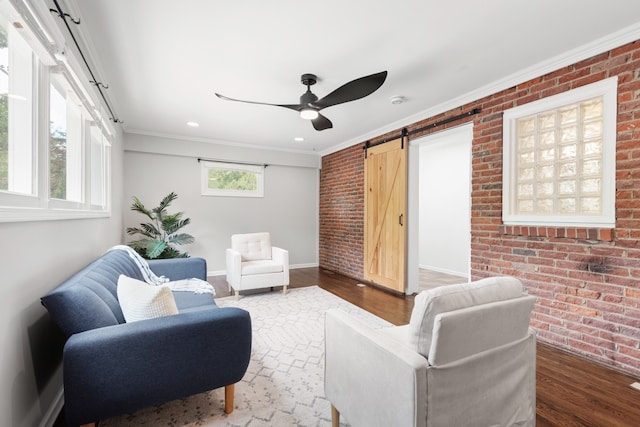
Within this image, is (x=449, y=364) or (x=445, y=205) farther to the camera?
(x=445, y=205)

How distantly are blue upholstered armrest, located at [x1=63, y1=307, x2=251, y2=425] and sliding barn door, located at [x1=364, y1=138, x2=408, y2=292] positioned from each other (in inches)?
114

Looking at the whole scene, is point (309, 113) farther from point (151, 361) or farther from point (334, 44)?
point (151, 361)

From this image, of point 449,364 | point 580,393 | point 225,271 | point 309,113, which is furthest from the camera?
point 225,271

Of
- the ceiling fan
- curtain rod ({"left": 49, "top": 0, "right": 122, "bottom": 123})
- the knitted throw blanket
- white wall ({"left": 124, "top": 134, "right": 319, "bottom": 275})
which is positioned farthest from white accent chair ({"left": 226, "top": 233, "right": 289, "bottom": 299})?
curtain rod ({"left": 49, "top": 0, "right": 122, "bottom": 123})

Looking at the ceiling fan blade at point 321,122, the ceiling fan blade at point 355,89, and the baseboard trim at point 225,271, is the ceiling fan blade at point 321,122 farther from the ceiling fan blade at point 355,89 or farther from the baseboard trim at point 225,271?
the baseboard trim at point 225,271

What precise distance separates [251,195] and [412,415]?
4.91m

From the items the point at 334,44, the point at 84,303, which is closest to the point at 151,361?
the point at 84,303

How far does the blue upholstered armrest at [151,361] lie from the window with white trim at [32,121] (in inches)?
25.5

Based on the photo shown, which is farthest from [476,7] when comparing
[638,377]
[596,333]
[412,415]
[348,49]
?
[638,377]

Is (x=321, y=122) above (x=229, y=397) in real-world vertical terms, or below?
above

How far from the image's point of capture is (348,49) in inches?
88.1

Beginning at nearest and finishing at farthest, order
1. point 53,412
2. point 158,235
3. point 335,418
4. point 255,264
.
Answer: point 335,418
point 53,412
point 255,264
point 158,235

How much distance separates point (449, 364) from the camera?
109 cm

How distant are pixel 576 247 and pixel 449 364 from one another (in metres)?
2.00
